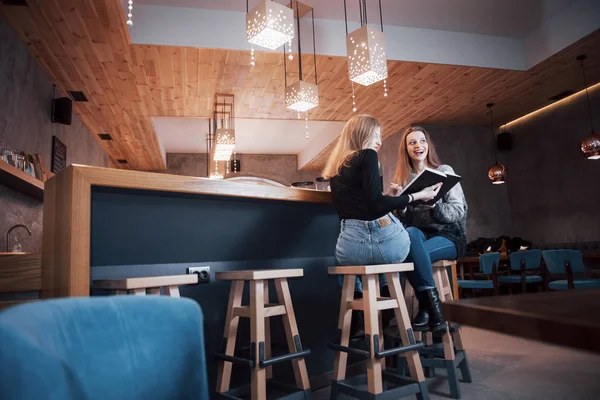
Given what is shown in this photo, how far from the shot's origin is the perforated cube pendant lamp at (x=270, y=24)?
3.17 metres

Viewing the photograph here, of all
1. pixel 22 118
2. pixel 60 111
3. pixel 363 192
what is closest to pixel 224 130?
pixel 60 111

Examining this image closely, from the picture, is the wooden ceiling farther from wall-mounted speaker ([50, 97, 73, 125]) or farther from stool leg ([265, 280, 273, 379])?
stool leg ([265, 280, 273, 379])

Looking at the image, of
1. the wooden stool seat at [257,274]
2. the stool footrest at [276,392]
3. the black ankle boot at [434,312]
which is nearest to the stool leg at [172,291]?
the wooden stool seat at [257,274]

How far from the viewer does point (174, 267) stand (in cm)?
214

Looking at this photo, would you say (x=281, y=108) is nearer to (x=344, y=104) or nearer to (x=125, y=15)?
(x=344, y=104)

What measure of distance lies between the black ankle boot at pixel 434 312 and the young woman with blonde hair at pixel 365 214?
0.26 meters

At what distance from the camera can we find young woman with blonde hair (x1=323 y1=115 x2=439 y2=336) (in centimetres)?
215

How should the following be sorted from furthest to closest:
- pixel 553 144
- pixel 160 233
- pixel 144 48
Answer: pixel 553 144 < pixel 144 48 < pixel 160 233

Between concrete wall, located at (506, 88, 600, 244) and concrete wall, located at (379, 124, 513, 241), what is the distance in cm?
35

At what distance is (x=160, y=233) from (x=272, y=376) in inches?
37.2

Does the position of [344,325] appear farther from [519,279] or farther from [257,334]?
[519,279]

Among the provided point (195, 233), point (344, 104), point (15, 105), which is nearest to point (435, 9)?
point (344, 104)

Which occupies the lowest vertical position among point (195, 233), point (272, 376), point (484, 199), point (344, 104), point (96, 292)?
point (272, 376)

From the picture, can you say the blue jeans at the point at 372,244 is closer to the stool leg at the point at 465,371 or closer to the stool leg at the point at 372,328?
the stool leg at the point at 372,328
